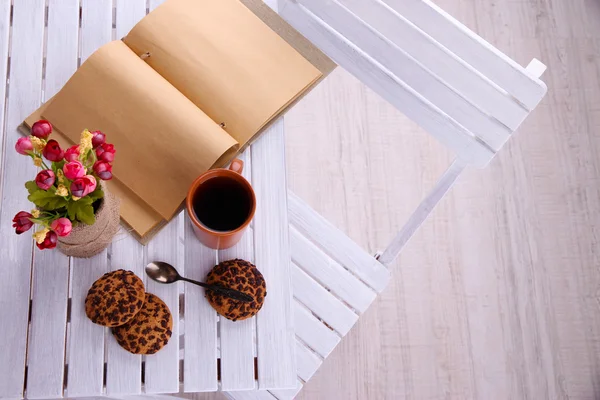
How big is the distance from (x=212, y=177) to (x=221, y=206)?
5 centimetres

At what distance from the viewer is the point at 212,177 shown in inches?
30.4

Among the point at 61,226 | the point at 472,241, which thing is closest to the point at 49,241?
the point at 61,226

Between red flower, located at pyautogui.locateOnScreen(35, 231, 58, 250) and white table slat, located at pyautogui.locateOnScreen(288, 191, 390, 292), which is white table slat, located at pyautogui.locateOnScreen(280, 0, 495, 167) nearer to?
white table slat, located at pyautogui.locateOnScreen(288, 191, 390, 292)

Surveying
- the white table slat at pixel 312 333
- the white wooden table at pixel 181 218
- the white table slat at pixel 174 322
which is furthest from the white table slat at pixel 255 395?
the white table slat at pixel 174 322

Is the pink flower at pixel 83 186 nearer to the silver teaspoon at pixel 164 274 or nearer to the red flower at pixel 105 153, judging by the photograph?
the red flower at pixel 105 153

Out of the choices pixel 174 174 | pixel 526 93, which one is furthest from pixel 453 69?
pixel 174 174

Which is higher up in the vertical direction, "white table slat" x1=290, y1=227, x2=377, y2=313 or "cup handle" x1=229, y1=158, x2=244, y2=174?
"cup handle" x1=229, y1=158, x2=244, y2=174

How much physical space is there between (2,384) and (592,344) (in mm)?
1548

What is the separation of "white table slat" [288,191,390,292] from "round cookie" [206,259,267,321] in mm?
358

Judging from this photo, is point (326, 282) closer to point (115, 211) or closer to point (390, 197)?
point (115, 211)

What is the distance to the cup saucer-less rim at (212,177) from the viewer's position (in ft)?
2.48

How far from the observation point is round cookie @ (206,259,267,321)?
80 centimetres

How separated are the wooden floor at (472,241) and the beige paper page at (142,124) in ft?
2.93

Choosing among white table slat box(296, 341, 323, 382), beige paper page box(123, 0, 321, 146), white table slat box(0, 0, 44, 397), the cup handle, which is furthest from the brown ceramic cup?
white table slat box(296, 341, 323, 382)
